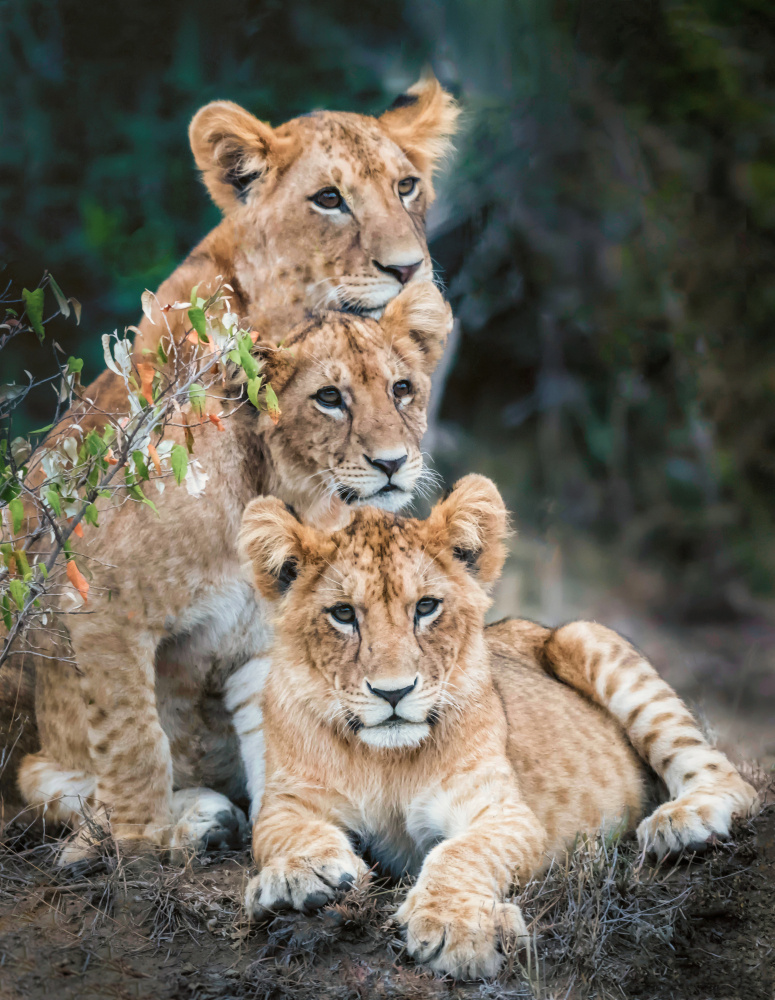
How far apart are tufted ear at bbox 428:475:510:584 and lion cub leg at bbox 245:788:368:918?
667 mm

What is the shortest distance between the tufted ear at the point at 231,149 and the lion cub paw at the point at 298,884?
1.68 metres

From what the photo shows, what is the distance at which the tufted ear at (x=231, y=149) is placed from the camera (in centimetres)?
282

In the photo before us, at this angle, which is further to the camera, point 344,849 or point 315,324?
point 315,324

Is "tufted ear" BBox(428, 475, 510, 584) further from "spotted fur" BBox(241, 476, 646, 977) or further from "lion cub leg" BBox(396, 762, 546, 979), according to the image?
"lion cub leg" BBox(396, 762, 546, 979)

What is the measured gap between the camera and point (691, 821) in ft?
8.53

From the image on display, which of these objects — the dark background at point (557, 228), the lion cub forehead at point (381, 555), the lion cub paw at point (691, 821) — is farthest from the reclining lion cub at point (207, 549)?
the lion cub paw at point (691, 821)

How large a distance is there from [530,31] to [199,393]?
165 cm

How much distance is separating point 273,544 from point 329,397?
464mm

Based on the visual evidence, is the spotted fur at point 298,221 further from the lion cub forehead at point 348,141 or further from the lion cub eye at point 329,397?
the lion cub eye at point 329,397

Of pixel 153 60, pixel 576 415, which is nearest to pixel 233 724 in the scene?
pixel 576 415

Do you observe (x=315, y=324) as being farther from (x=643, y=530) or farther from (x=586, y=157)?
(x=643, y=530)

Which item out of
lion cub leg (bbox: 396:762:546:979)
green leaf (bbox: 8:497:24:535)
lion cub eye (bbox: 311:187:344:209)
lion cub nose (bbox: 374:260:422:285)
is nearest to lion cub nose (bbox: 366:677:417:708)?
lion cub leg (bbox: 396:762:546:979)

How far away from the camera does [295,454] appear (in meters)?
2.81

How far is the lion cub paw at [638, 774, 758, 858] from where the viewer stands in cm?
258
